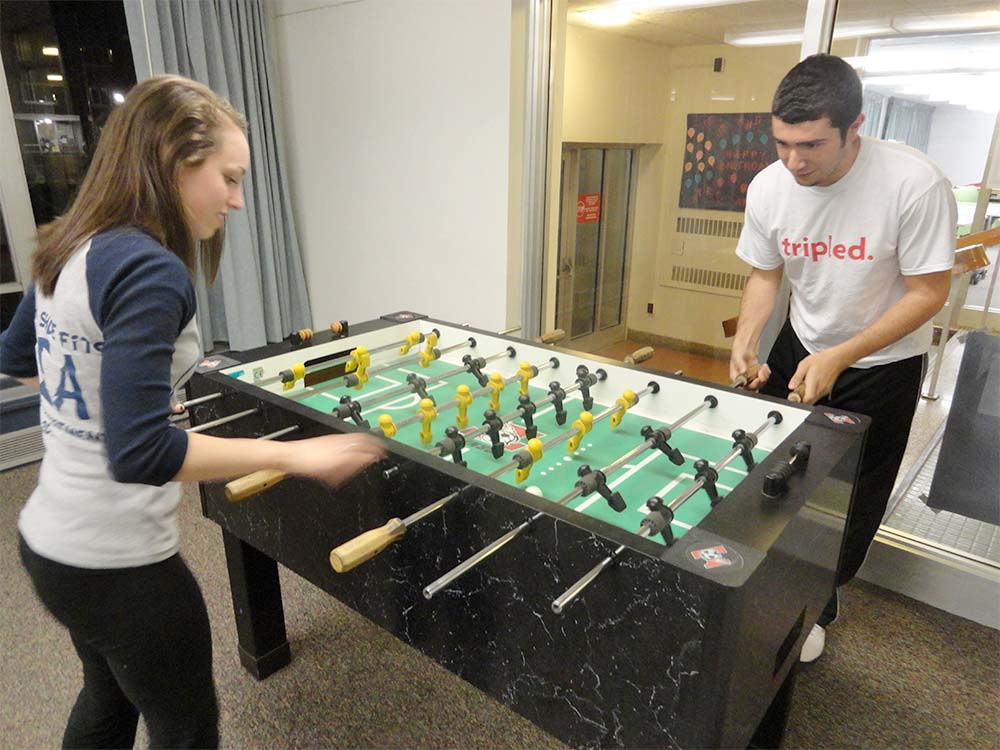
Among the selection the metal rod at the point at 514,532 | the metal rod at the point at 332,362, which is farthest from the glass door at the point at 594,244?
the metal rod at the point at 514,532

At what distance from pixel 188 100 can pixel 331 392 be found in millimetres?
892

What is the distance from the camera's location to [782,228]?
6.13 ft

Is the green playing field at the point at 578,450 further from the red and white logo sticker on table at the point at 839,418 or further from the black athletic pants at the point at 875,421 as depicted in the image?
the black athletic pants at the point at 875,421

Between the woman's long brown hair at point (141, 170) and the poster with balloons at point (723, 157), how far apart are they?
2393mm

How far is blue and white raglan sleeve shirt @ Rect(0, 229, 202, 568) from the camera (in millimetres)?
871

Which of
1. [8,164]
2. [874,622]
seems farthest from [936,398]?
[8,164]

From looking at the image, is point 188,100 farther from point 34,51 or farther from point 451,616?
point 34,51

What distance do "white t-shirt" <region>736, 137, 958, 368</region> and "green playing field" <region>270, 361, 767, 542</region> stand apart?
546mm

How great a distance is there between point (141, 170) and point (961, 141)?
2.37m

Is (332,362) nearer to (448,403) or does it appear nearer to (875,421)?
(448,403)

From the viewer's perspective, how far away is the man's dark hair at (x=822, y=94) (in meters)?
1.60

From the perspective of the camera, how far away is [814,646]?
200 cm

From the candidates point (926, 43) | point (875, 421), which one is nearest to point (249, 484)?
point (875, 421)

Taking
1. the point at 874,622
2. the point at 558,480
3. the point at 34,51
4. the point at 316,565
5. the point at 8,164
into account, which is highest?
the point at 34,51
